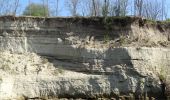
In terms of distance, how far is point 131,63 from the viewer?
1538 centimetres

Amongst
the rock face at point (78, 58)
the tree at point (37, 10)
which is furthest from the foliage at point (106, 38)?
the tree at point (37, 10)

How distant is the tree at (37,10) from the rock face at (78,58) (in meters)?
3.62

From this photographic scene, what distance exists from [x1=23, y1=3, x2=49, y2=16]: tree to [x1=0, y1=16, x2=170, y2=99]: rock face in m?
3.62

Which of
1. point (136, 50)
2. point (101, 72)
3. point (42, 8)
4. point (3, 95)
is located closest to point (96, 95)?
point (101, 72)

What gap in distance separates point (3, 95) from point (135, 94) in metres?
4.52

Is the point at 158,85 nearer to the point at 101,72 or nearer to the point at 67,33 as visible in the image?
the point at 101,72

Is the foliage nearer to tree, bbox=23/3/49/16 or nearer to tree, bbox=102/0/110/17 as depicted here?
tree, bbox=102/0/110/17

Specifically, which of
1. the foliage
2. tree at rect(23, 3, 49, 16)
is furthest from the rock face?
tree at rect(23, 3, 49, 16)

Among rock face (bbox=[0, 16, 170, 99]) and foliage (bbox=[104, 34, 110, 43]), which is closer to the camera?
rock face (bbox=[0, 16, 170, 99])

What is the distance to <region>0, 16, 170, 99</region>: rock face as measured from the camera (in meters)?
15.2

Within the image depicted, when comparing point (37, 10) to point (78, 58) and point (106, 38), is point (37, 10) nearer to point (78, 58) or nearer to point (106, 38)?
point (106, 38)

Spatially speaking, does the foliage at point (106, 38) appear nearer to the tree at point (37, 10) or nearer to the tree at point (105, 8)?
the tree at point (105, 8)

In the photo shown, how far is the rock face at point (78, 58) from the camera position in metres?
15.2

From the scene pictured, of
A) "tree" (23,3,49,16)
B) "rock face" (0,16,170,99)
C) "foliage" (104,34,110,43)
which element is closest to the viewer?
"rock face" (0,16,170,99)
